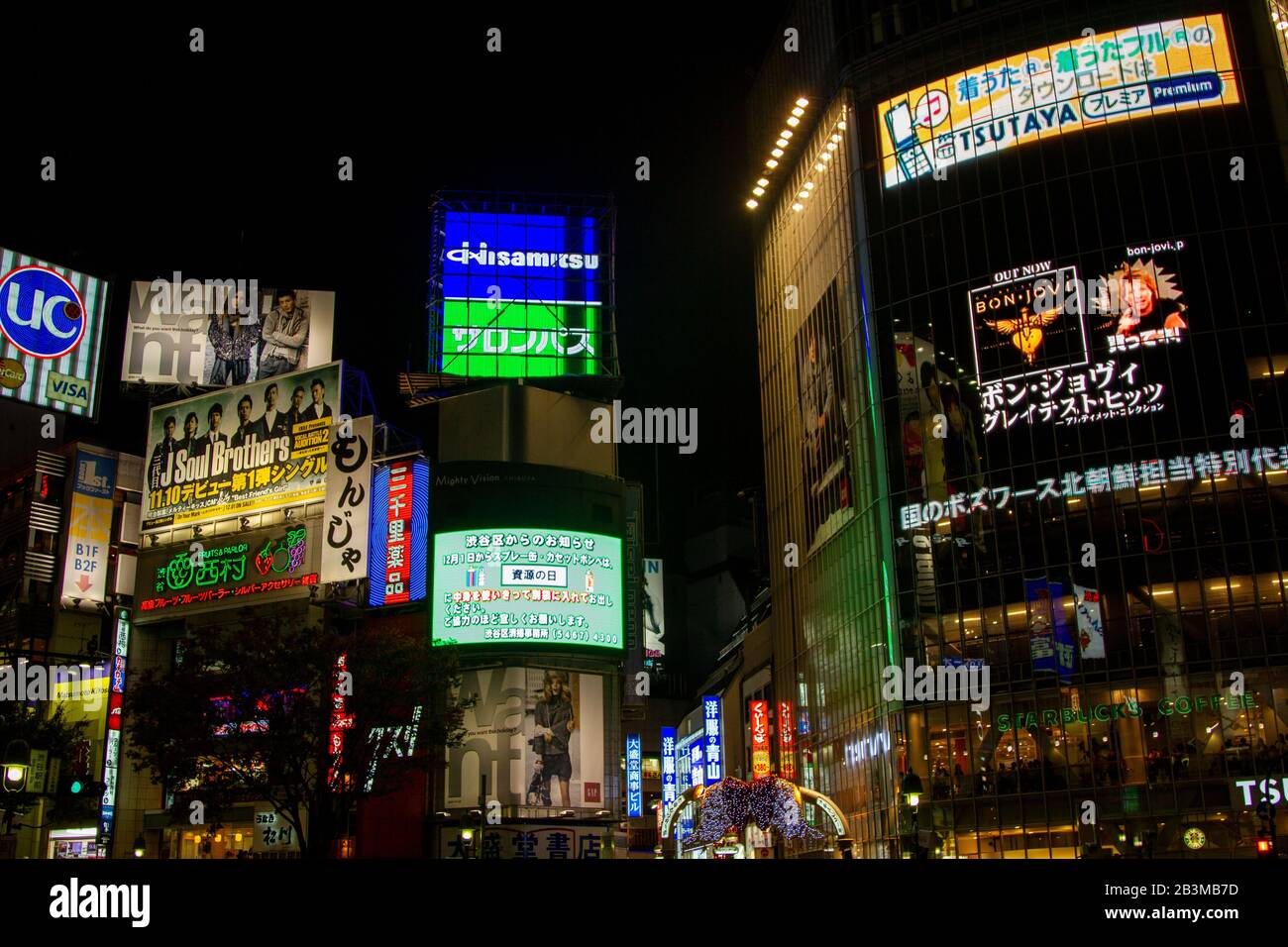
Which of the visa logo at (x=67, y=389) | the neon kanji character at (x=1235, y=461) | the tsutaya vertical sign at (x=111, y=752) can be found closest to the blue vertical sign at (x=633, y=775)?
the tsutaya vertical sign at (x=111, y=752)

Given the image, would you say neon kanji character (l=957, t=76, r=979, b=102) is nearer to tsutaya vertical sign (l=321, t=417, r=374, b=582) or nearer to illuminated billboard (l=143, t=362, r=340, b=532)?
tsutaya vertical sign (l=321, t=417, r=374, b=582)

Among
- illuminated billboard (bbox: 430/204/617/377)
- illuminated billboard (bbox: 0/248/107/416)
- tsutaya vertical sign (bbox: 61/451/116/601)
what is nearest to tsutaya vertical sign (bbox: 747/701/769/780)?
illuminated billboard (bbox: 0/248/107/416)

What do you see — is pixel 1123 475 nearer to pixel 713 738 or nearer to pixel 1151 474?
pixel 1151 474

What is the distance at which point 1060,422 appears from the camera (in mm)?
46500

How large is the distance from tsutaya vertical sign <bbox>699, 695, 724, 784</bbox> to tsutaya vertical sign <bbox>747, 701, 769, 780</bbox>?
2719 cm

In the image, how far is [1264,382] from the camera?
4356 cm

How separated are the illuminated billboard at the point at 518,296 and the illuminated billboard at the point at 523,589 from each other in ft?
36.2

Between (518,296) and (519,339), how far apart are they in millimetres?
2458

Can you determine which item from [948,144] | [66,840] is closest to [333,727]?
[66,840]

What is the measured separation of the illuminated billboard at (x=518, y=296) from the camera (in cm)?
6159

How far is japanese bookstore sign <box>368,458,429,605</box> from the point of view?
5275cm

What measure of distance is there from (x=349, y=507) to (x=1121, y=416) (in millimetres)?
31561
